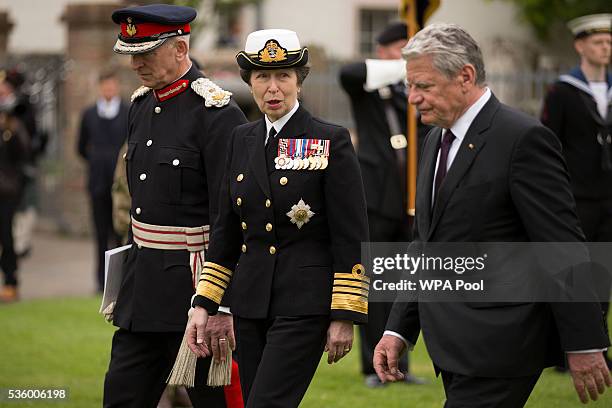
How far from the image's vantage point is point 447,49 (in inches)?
184

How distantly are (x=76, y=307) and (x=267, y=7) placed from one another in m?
16.2

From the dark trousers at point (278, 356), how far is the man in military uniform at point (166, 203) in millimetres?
479

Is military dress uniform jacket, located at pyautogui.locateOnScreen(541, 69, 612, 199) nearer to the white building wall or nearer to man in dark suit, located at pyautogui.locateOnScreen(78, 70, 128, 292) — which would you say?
man in dark suit, located at pyautogui.locateOnScreen(78, 70, 128, 292)

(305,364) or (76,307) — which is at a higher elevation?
(305,364)

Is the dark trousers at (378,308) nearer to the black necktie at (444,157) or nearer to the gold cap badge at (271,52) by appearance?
the gold cap badge at (271,52)

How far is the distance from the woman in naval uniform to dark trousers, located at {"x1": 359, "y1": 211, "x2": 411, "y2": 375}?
127 inches

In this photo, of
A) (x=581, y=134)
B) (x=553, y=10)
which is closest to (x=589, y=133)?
(x=581, y=134)

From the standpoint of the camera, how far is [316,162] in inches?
220

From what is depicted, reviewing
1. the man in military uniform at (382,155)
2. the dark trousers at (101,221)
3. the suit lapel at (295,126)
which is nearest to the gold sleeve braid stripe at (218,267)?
the suit lapel at (295,126)

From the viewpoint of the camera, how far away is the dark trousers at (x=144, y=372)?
19.7 ft

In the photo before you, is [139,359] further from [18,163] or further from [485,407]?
[18,163]

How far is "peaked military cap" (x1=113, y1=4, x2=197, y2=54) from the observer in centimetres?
613

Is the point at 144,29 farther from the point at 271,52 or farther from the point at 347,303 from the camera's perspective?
the point at 347,303

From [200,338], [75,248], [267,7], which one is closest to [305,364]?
[200,338]
